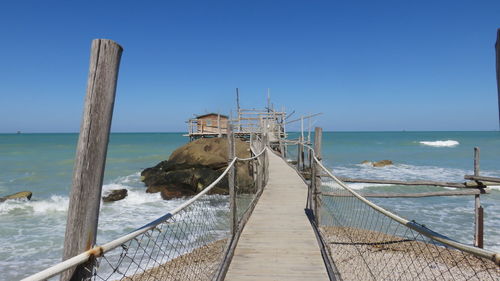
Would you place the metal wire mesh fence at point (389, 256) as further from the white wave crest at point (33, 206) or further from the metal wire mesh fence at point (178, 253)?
the white wave crest at point (33, 206)

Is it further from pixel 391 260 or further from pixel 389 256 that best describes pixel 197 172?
pixel 391 260

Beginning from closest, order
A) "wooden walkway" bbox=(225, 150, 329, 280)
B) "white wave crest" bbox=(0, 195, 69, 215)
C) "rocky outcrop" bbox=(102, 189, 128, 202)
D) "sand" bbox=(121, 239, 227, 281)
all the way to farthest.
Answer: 1. "wooden walkway" bbox=(225, 150, 329, 280)
2. "sand" bbox=(121, 239, 227, 281)
3. "white wave crest" bbox=(0, 195, 69, 215)
4. "rocky outcrop" bbox=(102, 189, 128, 202)

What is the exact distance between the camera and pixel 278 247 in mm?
4863

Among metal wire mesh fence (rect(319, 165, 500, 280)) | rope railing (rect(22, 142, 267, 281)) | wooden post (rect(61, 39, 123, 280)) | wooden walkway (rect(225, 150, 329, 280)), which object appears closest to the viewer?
wooden post (rect(61, 39, 123, 280))

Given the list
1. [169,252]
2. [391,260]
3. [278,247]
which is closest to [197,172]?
[169,252]

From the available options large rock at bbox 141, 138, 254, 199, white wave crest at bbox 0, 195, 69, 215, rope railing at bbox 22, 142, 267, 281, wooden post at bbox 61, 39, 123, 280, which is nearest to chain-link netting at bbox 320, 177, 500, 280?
rope railing at bbox 22, 142, 267, 281

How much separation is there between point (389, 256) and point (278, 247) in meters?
4.36

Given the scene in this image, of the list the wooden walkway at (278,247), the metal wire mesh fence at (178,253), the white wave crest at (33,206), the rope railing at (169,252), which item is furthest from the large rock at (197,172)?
the wooden walkway at (278,247)

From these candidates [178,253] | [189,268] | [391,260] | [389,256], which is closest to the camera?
[189,268]

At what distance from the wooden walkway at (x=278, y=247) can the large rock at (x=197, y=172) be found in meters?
8.57

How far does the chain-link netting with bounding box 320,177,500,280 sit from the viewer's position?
662 centimetres

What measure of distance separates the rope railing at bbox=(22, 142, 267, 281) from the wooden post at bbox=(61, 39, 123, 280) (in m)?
0.14

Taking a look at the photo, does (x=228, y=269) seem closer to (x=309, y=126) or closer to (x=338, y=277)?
(x=338, y=277)

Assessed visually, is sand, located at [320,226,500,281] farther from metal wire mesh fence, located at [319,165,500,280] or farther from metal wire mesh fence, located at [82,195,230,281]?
metal wire mesh fence, located at [82,195,230,281]
